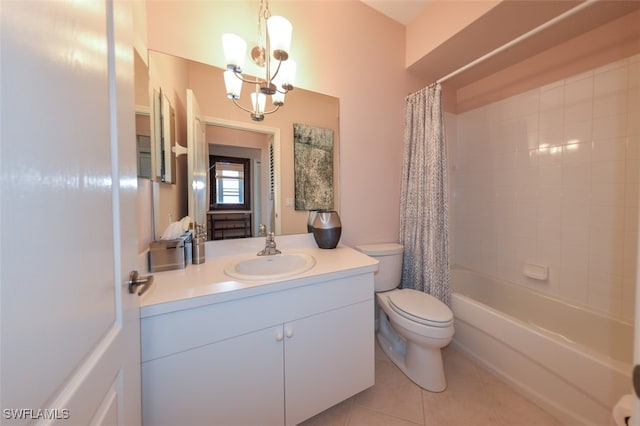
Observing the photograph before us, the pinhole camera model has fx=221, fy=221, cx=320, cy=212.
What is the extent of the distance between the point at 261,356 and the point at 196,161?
3.44ft

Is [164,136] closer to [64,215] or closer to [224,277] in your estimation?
[224,277]

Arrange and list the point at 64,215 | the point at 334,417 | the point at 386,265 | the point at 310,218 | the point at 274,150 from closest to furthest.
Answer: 1. the point at 64,215
2. the point at 334,417
3. the point at 274,150
4. the point at 310,218
5. the point at 386,265

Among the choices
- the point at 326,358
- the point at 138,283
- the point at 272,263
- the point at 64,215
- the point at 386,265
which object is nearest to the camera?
the point at 64,215

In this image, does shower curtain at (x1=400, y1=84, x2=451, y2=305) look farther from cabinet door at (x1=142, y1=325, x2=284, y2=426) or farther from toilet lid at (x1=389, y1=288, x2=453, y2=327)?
cabinet door at (x1=142, y1=325, x2=284, y2=426)

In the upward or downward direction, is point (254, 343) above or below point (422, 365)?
above

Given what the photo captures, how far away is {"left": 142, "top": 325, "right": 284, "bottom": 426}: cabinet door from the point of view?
0.78 metres

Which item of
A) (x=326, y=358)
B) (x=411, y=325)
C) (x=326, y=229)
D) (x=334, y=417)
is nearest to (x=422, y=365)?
(x=411, y=325)

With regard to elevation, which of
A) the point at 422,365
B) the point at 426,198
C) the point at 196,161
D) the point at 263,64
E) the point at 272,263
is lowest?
the point at 422,365

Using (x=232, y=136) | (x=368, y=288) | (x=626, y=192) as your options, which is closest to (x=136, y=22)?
(x=232, y=136)

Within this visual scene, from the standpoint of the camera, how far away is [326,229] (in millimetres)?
1497

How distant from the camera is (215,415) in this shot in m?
0.86

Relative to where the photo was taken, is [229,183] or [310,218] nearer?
[229,183]

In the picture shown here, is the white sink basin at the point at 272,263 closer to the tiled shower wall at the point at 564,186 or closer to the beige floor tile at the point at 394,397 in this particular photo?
the beige floor tile at the point at 394,397

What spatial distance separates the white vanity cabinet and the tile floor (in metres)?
0.16
